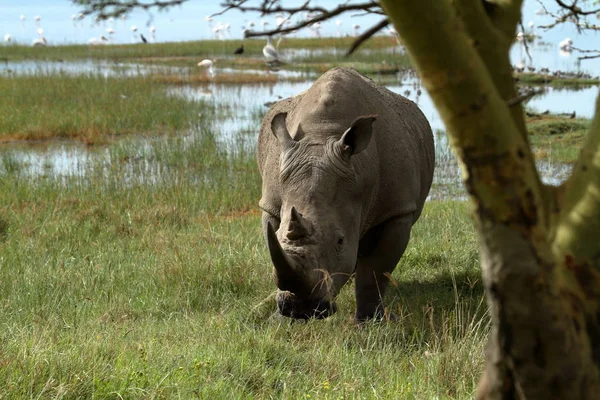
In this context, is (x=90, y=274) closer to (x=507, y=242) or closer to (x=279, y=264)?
(x=279, y=264)

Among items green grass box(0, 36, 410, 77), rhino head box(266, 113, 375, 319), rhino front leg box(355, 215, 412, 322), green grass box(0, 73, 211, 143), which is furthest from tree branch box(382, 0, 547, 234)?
green grass box(0, 36, 410, 77)

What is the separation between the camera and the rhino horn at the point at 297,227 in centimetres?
Answer: 447

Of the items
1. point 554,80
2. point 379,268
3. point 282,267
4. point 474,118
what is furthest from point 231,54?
point 474,118

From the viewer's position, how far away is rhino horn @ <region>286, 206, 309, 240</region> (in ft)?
14.7

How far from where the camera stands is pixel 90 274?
6105 millimetres

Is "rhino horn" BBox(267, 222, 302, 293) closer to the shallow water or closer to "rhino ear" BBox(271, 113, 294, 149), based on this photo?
"rhino ear" BBox(271, 113, 294, 149)

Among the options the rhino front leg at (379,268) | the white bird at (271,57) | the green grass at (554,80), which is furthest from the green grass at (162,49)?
the rhino front leg at (379,268)

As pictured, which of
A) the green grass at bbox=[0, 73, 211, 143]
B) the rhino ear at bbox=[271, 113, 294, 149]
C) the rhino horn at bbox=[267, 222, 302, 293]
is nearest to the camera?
the rhino horn at bbox=[267, 222, 302, 293]

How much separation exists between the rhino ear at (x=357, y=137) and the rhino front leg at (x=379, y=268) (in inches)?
32.6

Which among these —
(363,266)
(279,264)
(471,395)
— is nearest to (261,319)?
(363,266)

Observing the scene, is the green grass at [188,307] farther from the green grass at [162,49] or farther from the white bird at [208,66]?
the green grass at [162,49]

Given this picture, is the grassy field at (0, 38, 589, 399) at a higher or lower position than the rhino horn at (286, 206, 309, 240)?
lower

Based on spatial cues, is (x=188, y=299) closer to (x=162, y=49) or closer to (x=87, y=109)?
(x=87, y=109)

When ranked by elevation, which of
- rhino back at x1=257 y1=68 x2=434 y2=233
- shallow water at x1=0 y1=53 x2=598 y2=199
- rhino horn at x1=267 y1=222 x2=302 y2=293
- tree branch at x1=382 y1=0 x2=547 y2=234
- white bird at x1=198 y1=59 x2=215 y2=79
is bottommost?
shallow water at x1=0 y1=53 x2=598 y2=199
